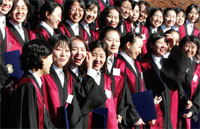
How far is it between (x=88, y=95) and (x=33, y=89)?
2.15 ft

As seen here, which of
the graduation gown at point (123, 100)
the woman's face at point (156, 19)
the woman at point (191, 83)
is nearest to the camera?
the graduation gown at point (123, 100)

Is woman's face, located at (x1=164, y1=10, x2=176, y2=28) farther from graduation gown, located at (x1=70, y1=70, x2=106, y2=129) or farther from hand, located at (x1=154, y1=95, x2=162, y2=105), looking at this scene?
graduation gown, located at (x1=70, y1=70, x2=106, y2=129)

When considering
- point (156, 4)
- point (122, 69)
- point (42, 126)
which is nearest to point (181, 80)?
point (122, 69)

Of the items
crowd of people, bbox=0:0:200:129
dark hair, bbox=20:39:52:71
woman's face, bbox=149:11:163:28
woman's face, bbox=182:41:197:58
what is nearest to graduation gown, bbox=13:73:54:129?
crowd of people, bbox=0:0:200:129

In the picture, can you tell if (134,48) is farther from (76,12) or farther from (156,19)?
(156,19)

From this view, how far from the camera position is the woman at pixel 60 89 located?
9.68 ft

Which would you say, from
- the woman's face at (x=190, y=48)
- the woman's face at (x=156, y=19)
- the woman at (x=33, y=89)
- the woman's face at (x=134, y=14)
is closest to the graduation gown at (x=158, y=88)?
the woman's face at (x=190, y=48)

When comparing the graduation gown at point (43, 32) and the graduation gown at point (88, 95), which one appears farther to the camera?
the graduation gown at point (43, 32)

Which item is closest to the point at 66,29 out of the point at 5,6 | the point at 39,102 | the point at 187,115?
the point at 5,6

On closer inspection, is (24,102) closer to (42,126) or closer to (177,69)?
(42,126)

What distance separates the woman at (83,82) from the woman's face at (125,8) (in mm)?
2334

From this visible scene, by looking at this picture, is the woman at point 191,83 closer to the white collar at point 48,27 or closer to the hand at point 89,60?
the hand at point 89,60

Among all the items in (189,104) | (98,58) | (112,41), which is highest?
(112,41)

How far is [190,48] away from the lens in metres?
4.73
